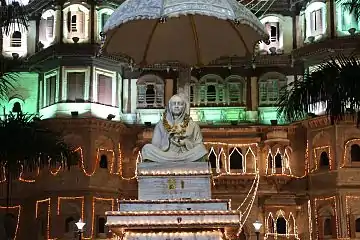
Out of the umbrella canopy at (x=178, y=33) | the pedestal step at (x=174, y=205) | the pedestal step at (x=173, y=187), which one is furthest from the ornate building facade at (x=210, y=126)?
the pedestal step at (x=174, y=205)

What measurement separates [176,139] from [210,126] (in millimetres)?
25683

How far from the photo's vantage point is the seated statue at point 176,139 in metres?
15.5

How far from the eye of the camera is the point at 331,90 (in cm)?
1875

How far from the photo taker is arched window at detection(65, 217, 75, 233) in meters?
39.5

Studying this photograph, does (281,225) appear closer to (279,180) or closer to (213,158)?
(279,180)

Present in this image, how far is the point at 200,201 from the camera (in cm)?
1476

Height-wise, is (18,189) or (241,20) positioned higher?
(241,20)

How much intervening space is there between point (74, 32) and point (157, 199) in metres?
28.1

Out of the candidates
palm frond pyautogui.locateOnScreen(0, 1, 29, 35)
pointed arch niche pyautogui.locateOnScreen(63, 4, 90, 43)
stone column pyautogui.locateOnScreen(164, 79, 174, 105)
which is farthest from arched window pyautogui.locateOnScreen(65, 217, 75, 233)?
palm frond pyautogui.locateOnScreen(0, 1, 29, 35)

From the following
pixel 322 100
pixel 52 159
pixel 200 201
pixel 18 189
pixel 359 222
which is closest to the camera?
pixel 200 201

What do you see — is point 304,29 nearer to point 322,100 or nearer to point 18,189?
→ point 18,189

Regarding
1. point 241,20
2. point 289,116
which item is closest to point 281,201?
point 289,116

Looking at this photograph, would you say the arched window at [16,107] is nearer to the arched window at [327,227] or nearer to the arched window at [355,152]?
the arched window at [327,227]

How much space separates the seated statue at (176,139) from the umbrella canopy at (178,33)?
2009 millimetres
